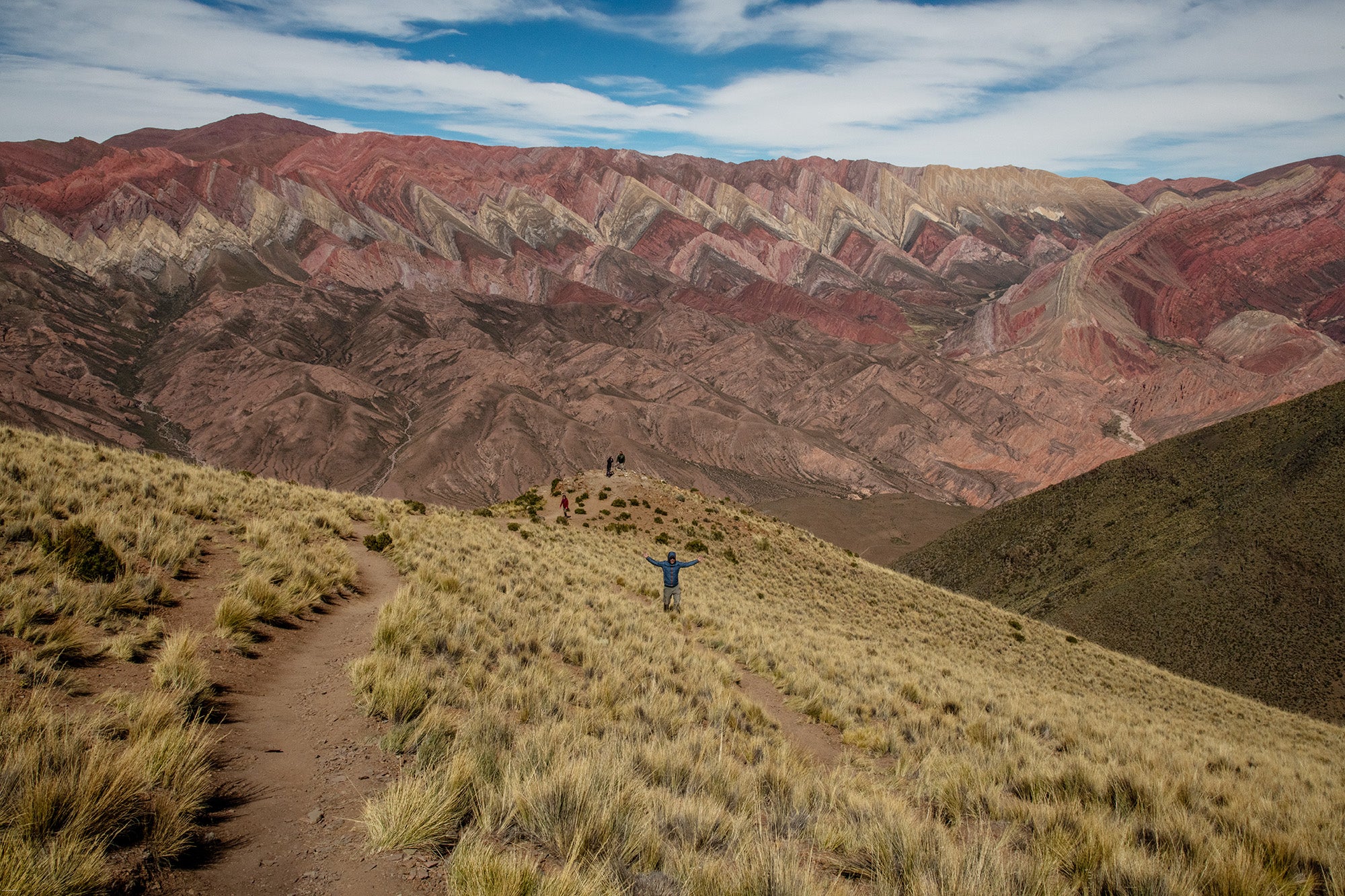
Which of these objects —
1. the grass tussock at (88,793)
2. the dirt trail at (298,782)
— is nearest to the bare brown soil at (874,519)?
the dirt trail at (298,782)

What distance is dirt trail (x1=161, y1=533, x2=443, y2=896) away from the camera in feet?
12.7

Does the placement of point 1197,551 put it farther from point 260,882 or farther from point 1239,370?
point 1239,370

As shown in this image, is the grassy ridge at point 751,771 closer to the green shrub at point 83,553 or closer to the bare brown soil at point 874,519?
the green shrub at point 83,553

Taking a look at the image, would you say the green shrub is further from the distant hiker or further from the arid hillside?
the distant hiker

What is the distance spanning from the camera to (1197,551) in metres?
47.7

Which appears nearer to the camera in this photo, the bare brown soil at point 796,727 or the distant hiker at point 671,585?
the bare brown soil at point 796,727

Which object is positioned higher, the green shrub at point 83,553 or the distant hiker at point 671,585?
the green shrub at point 83,553

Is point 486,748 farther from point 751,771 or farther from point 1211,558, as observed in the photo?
point 1211,558

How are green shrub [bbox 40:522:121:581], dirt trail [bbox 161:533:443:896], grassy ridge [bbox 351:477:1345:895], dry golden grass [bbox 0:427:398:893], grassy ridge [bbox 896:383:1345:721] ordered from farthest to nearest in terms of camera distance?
grassy ridge [bbox 896:383:1345:721] → green shrub [bbox 40:522:121:581] → grassy ridge [bbox 351:477:1345:895] → dirt trail [bbox 161:533:443:896] → dry golden grass [bbox 0:427:398:893]

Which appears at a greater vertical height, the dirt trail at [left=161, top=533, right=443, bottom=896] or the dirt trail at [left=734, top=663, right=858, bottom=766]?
the dirt trail at [left=161, top=533, right=443, bottom=896]

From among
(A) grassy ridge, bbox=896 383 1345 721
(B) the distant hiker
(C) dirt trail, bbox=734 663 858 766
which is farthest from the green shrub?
(A) grassy ridge, bbox=896 383 1345 721

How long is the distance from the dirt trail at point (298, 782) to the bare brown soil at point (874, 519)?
93995 mm

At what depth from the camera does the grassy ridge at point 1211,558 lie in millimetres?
39312

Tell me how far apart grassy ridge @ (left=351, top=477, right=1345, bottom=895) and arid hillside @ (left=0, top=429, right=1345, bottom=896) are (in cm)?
3
